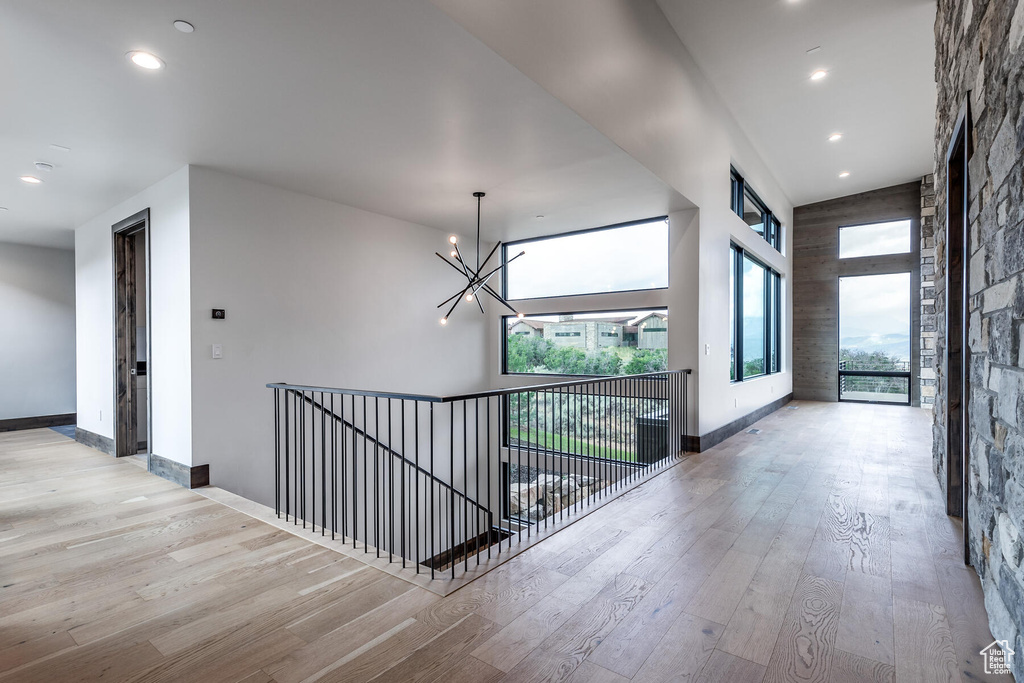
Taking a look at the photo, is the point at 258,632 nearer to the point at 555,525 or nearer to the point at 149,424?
the point at 555,525

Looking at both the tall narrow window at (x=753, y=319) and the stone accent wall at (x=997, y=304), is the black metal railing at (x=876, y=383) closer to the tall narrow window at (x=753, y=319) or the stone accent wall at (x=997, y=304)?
the tall narrow window at (x=753, y=319)

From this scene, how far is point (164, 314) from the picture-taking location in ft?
14.1

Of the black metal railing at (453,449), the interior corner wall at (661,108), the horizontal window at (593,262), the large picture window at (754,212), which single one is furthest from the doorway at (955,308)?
the large picture window at (754,212)

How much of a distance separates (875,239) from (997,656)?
9.27 m

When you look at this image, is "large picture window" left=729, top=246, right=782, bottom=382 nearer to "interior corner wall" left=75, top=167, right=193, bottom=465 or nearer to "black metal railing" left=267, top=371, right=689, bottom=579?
"black metal railing" left=267, top=371, right=689, bottom=579

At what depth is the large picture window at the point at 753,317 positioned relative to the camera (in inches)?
261

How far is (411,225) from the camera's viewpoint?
6.03m

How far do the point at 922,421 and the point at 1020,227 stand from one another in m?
7.11

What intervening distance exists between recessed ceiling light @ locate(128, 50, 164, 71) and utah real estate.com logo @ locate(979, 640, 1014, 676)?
437 cm

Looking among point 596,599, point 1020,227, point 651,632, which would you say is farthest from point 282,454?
point 1020,227

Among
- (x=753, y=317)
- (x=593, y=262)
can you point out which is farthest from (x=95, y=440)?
(x=753, y=317)

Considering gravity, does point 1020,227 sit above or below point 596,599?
above

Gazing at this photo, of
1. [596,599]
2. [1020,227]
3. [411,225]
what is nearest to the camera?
[1020,227]

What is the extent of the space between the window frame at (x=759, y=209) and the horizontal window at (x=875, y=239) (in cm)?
143
